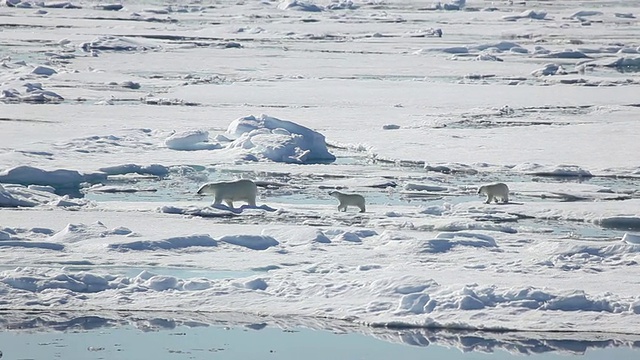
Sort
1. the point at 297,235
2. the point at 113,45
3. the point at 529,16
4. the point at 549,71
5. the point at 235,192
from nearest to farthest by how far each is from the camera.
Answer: the point at 297,235 → the point at 235,192 → the point at 549,71 → the point at 113,45 → the point at 529,16

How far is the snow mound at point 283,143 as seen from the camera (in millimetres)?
10672

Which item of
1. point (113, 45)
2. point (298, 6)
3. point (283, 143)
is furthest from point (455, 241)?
point (298, 6)

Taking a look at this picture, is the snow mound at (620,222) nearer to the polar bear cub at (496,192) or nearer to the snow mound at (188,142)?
the polar bear cub at (496,192)

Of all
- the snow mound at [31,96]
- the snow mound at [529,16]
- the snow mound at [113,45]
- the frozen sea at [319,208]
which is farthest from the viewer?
the snow mound at [529,16]

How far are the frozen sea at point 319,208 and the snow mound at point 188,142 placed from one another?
27 millimetres

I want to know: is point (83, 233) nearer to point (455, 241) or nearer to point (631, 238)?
point (455, 241)

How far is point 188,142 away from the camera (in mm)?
11172

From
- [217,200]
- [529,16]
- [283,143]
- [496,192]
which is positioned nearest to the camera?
[217,200]

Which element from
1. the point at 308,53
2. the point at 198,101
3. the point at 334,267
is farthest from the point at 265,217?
the point at 308,53

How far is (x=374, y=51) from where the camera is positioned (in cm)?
2288

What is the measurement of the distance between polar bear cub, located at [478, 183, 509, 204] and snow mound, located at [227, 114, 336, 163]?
259 centimetres

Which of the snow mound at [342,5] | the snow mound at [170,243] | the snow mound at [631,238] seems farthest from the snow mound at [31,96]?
the snow mound at [342,5]

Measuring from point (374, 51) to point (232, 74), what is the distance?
5.04 metres

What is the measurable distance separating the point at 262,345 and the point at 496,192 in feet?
12.6
